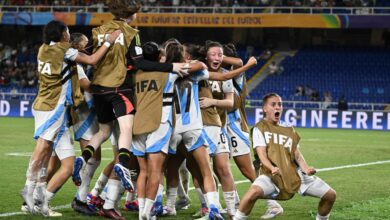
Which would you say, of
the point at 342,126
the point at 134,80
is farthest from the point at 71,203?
the point at 342,126

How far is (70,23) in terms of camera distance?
44.2 m

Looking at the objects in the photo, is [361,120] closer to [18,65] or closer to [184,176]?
[18,65]

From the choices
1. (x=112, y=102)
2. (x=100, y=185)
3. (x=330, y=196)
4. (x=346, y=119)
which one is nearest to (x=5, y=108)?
(x=346, y=119)

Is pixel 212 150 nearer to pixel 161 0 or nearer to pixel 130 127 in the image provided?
pixel 130 127

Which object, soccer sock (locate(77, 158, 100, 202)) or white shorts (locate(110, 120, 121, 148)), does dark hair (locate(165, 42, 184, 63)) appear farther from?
soccer sock (locate(77, 158, 100, 202))

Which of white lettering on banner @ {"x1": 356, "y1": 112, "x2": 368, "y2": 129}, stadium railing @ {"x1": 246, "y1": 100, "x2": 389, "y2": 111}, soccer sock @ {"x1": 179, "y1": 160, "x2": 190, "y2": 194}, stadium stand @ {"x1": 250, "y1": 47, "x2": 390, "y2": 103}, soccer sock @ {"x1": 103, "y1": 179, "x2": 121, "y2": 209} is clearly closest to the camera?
soccer sock @ {"x1": 103, "y1": 179, "x2": 121, "y2": 209}

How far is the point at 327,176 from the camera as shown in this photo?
15.8 m

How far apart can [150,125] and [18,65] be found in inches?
1473

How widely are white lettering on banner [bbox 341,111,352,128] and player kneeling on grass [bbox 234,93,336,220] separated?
24.0 m

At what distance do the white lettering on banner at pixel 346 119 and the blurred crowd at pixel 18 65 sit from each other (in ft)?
54.9

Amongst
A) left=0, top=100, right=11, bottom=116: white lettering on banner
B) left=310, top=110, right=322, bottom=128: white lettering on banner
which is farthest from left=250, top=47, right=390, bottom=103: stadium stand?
left=0, top=100, right=11, bottom=116: white lettering on banner

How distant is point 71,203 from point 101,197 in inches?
21.7

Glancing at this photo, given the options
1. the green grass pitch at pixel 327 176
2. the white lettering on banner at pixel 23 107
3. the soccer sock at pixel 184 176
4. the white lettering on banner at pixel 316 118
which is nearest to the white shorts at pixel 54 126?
the green grass pitch at pixel 327 176

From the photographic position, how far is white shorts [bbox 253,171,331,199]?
9359 millimetres
